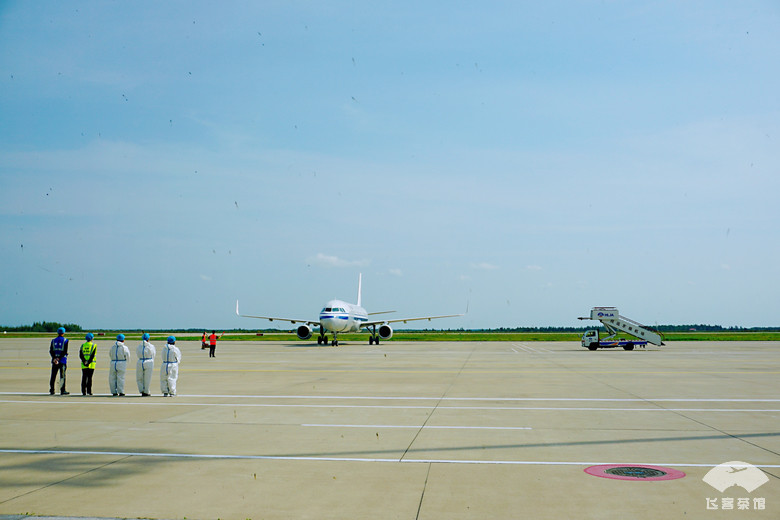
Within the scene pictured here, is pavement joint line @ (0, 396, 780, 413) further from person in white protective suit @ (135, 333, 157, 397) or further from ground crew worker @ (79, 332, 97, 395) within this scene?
ground crew worker @ (79, 332, 97, 395)

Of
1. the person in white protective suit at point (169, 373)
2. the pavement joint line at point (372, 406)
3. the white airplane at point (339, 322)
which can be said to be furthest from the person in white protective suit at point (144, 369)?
the white airplane at point (339, 322)

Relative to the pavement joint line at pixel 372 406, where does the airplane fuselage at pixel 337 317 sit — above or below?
above

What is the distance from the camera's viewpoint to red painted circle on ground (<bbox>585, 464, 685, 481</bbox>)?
29.6ft

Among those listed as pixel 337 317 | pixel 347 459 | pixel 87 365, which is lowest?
pixel 347 459

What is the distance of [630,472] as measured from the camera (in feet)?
30.6

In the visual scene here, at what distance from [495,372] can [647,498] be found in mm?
20988

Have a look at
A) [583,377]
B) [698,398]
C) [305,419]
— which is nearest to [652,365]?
[583,377]

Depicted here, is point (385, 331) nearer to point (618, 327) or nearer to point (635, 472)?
point (618, 327)

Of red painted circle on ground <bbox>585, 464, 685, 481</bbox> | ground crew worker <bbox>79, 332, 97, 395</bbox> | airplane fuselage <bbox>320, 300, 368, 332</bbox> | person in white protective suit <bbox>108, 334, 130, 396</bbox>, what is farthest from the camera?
airplane fuselage <bbox>320, 300, 368, 332</bbox>

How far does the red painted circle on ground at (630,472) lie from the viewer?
9.02 metres

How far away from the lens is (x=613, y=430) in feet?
43.1

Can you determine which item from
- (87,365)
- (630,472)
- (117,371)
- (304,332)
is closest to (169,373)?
(117,371)

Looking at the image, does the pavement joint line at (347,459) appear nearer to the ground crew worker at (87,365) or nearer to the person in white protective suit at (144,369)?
the person in white protective suit at (144,369)

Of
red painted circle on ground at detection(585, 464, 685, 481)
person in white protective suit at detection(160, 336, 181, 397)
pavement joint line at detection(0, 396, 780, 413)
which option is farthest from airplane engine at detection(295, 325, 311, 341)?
red painted circle on ground at detection(585, 464, 685, 481)
